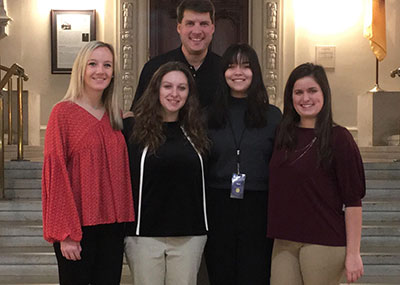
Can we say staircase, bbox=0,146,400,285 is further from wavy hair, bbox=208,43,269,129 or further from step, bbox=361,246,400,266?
wavy hair, bbox=208,43,269,129

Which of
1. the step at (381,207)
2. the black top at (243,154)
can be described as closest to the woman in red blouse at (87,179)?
the black top at (243,154)

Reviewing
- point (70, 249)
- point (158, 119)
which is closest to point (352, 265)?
point (158, 119)

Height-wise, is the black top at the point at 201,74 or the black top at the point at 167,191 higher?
the black top at the point at 201,74

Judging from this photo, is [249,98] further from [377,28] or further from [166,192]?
[377,28]

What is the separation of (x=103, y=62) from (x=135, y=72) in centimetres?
556

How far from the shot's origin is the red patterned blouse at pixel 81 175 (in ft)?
7.82

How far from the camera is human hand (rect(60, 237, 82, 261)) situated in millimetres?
2357

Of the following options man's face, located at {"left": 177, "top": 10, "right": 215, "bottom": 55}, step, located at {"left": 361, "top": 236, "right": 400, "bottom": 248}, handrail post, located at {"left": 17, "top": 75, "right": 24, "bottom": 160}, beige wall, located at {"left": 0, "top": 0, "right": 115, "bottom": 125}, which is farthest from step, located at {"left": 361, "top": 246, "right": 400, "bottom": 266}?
beige wall, located at {"left": 0, "top": 0, "right": 115, "bottom": 125}

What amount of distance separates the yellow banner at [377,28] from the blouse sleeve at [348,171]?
577 centimetres

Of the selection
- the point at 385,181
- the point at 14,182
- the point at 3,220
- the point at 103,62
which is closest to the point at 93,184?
the point at 103,62

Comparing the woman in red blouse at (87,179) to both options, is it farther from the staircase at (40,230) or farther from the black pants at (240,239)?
the staircase at (40,230)

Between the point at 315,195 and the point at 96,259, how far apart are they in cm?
103

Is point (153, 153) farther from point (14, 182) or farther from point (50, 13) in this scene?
point (50, 13)

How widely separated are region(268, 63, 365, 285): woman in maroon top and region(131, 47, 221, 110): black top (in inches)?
31.2
